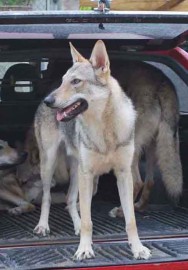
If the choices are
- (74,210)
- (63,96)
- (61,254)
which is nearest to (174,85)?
(74,210)

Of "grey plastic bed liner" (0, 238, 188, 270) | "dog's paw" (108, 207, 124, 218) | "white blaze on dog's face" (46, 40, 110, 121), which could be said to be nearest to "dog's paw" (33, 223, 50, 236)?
"grey plastic bed liner" (0, 238, 188, 270)

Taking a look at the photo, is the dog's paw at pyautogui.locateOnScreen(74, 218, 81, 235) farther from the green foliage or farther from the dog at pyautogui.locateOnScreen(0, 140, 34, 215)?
the green foliage

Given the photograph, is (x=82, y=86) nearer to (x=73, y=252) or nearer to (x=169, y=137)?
(x=73, y=252)

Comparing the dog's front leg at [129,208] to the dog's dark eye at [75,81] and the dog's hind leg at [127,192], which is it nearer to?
the dog's hind leg at [127,192]

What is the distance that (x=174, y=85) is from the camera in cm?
539

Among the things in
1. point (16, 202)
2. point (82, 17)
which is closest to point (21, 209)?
point (16, 202)

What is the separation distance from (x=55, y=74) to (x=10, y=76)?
383mm

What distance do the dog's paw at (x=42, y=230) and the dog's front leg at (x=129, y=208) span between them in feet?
2.06

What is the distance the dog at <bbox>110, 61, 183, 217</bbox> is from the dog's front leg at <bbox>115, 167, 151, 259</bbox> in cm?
77

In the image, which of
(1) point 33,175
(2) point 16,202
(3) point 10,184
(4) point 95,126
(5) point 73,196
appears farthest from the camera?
(1) point 33,175

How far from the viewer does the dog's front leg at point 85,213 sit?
3937 millimetres

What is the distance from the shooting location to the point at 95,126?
4.14 meters

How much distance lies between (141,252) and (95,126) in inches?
33.2

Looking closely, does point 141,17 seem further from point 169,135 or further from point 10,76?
point 10,76
